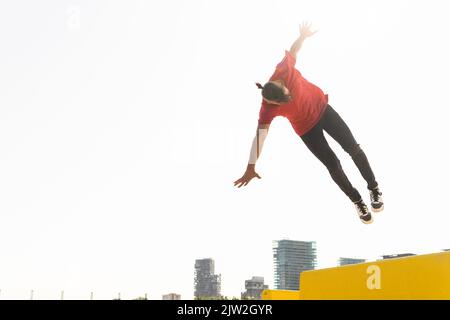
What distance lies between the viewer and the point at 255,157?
10734mm

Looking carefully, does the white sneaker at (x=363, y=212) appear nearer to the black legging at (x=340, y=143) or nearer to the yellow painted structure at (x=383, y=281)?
the black legging at (x=340, y=143)

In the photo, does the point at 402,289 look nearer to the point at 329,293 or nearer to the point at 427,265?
the point at 427,265

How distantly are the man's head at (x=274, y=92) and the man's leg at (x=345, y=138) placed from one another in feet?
2.89

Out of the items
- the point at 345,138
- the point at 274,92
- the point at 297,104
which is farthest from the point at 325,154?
the point at 274,92

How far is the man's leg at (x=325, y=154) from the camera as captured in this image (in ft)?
34.6

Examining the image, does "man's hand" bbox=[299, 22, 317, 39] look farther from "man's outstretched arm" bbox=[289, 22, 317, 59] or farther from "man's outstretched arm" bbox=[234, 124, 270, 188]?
"man's outstretched arm" bbox=[234, 124, 270, 188]

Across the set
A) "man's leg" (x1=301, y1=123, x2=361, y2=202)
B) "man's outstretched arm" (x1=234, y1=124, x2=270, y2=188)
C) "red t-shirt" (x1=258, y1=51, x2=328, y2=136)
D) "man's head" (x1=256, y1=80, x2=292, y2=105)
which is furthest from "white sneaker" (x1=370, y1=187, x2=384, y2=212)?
"man's head" (x1=256, y1=80, x2=292, y2=105)

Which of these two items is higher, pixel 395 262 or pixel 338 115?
pixel 338 115

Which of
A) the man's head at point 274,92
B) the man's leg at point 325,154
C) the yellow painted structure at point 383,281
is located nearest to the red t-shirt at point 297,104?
the man's leg at point 325,154

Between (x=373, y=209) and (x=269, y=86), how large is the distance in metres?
2.93

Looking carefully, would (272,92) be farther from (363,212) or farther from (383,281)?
(383,281)
